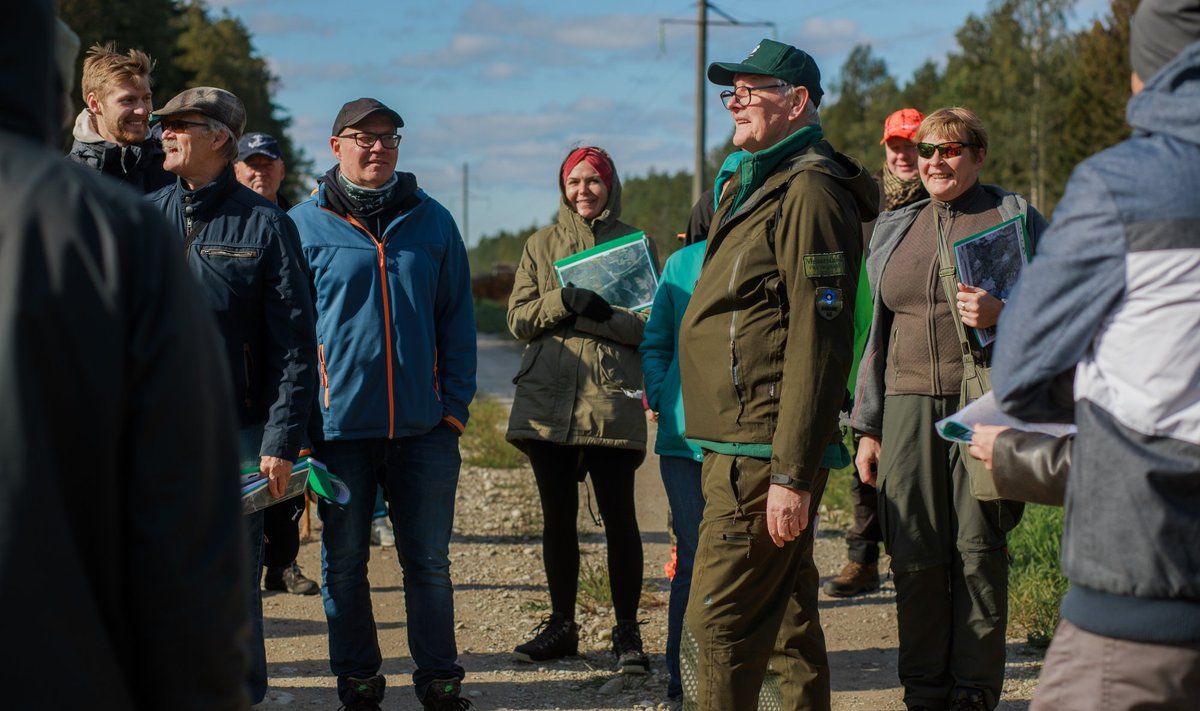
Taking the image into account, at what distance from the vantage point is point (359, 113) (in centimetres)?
502

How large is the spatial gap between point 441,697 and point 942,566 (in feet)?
6.31

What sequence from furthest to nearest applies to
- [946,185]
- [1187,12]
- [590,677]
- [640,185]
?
[640,185]
[590,677]
[946,185]
[1187,12]

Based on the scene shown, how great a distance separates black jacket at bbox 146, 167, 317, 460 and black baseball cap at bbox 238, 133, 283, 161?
2436 millimetres

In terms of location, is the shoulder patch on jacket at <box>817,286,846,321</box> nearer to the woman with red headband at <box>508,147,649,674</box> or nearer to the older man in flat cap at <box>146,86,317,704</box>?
the older man in flat cap at <box>146,86,317,704</box>

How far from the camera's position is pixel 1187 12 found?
2.37 meters

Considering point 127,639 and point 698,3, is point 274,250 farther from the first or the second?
point 698,3

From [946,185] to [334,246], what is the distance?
2305 mm

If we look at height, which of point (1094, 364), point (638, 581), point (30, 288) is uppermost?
point (30, 288)

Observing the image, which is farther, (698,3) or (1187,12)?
(698,3)

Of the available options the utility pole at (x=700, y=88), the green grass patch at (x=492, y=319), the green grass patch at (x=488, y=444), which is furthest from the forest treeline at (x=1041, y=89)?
the green grass patch at (x=488, y=444)

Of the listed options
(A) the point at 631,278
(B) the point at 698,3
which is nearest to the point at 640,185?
(B) the point at 698,3

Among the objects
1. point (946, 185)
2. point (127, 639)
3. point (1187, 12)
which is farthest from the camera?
point (946, 185)

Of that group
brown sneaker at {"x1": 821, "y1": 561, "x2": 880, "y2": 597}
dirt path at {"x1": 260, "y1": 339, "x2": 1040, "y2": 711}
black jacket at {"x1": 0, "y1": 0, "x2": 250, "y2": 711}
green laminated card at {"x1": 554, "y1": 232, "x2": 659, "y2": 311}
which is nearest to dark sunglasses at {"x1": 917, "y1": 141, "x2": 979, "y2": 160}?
green laminated card at {"x1": 554, "y1": 232, "x2": 659, "y2": 311}

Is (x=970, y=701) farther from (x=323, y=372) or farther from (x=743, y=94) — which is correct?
(x=323, y=372)
